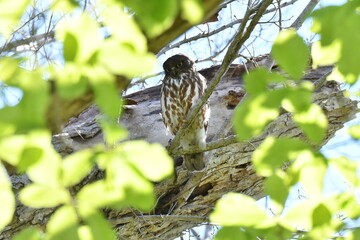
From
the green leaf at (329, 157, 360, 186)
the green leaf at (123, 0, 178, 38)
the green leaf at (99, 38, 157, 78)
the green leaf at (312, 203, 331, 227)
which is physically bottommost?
the green leaf at (312, 203, 331, 227)

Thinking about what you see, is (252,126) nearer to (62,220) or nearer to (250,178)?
(62,220)

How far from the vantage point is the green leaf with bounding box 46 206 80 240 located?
3.68ft

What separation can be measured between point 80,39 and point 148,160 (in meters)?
0.27

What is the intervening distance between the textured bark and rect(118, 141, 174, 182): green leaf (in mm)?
2352

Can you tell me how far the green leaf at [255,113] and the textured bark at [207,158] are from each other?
2282mm

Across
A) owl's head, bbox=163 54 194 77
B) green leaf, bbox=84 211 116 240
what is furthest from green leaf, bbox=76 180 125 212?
Answer: owl's head, bbox=163 54 194 77

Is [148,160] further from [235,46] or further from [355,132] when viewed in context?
[235,46]

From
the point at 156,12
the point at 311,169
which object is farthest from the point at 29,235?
the point at 311,169

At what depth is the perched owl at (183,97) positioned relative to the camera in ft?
14.2

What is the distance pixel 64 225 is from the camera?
44.8 inches

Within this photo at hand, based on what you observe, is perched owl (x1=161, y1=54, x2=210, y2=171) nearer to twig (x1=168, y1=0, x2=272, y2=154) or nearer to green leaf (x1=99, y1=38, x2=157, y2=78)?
twig (x1=168, y1=0, x2=272, y2=154)

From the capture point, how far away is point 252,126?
122 centimetres

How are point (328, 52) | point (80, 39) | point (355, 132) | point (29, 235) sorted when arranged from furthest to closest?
point (355, 132) < point (328, 52) < point (29, 235) < point (80, 39)

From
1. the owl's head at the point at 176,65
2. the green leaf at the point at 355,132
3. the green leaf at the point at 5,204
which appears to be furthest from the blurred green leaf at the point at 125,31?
the owl's head at the point at 176,65
